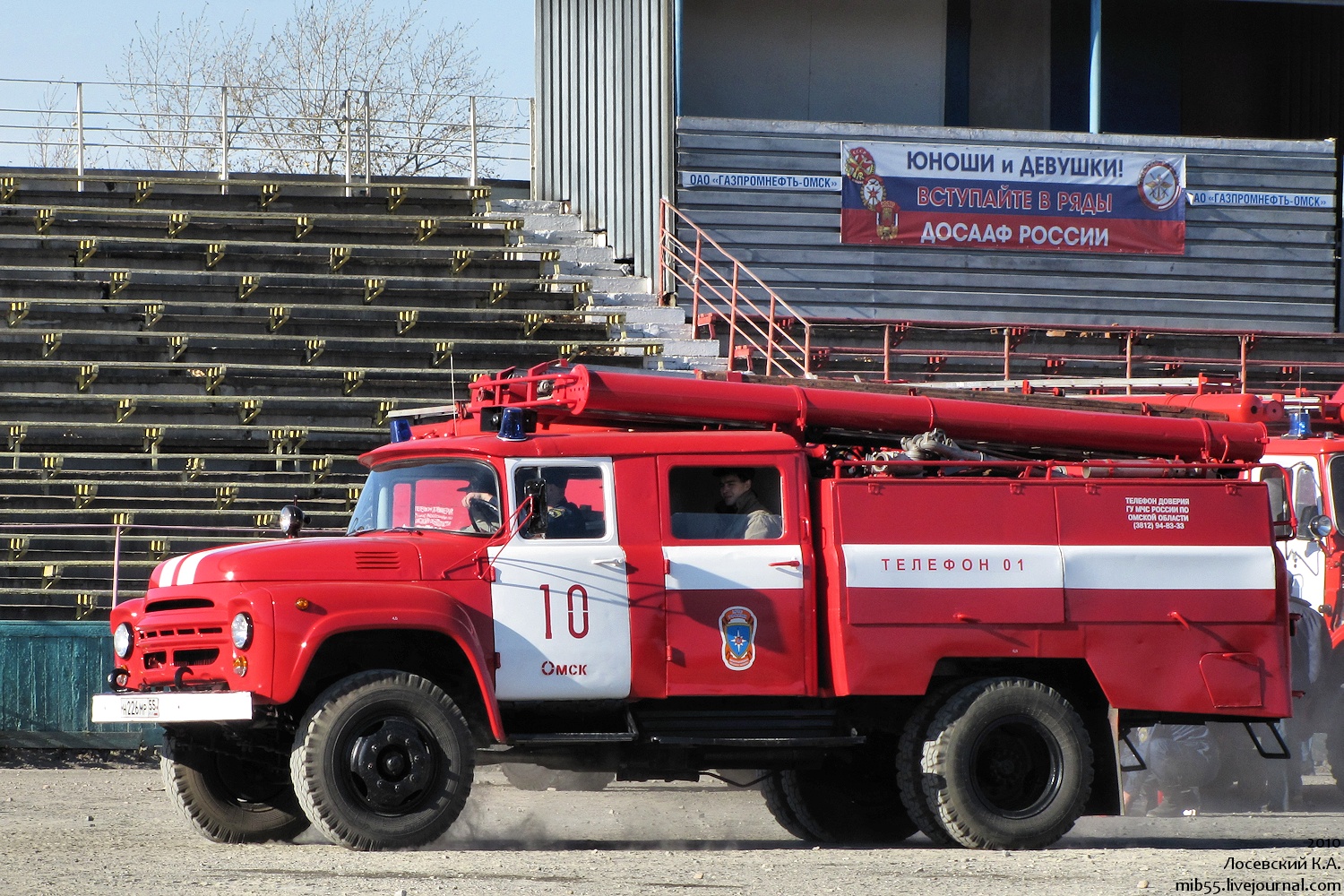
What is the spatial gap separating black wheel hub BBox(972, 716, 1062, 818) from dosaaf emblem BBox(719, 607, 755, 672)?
1.51m

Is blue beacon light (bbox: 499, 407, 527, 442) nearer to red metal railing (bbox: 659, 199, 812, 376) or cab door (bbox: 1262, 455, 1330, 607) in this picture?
cab door (bbox: 1262, 455, 1330, 607)

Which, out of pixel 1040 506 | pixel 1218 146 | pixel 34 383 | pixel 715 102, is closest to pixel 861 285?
pixel 715 102

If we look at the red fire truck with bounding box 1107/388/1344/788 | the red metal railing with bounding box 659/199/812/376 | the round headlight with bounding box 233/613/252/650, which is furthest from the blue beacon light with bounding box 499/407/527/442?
the red metal railing with bounding box 659/199/812/376

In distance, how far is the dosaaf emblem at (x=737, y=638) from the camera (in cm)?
984

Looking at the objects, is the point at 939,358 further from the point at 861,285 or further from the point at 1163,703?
the point at 1163,703

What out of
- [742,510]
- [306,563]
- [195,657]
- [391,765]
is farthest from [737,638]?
[195,657]

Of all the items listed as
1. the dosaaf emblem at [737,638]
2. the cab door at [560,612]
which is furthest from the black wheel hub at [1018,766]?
the cab door at [560,612]

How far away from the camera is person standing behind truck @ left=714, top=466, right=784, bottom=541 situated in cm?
1005

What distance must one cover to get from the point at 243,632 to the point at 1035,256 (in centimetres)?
1704

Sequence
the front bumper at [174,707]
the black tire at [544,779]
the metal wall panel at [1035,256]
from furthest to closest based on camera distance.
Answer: the metal wall panel at [1035,256] < the black tire at [544,779] < the front bumper at [174,707]

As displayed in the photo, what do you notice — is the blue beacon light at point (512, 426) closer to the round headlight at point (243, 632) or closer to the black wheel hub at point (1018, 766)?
the round headlight at point (243, 632)

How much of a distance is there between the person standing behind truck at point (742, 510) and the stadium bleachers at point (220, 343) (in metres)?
7.98

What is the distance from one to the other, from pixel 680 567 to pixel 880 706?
5.21 ft

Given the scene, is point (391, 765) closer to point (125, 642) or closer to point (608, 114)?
point (125, 642)
